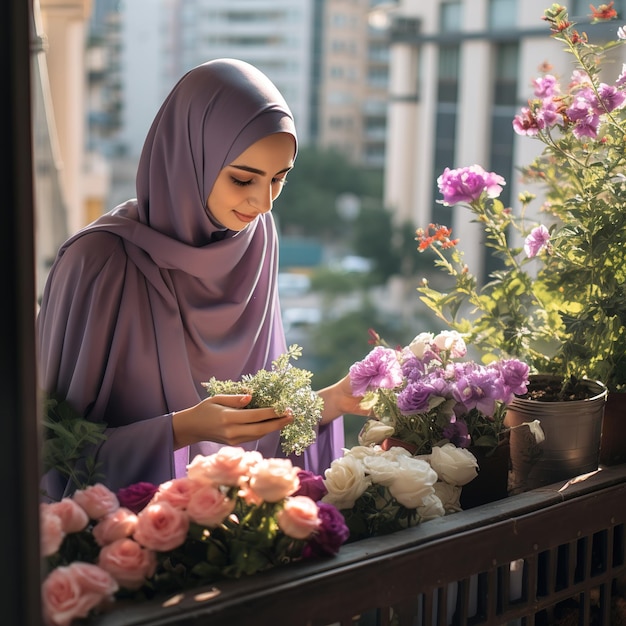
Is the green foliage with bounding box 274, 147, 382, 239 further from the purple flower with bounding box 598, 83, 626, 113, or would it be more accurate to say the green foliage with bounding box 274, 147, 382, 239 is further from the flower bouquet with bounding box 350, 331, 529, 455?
the flower bouquet with bounding box 350, 331, 529, 455

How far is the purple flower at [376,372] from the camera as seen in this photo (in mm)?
1550

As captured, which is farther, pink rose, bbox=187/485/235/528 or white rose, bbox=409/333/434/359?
white rose, bbox=409/333/434/359

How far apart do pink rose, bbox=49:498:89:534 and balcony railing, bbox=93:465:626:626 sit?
0.37ft

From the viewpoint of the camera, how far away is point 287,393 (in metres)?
1.48

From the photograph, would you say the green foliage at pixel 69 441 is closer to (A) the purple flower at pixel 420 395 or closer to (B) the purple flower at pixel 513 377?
(A) the purple flower at pixel 420 395

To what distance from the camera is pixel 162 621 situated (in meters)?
1.13

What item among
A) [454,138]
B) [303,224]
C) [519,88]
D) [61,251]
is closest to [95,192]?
[519,88]

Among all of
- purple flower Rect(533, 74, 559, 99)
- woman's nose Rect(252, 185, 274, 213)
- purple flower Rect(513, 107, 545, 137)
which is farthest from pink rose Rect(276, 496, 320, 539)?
purple flower Rect(533, 74, 559, 99)

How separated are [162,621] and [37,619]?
178mm

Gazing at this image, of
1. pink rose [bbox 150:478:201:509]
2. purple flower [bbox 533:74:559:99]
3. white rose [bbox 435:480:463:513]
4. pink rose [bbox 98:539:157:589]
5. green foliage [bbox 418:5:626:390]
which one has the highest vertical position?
purple flower [bbox 533:74:559:99]

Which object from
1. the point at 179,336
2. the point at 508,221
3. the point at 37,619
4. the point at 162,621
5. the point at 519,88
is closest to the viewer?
the point at 37,619

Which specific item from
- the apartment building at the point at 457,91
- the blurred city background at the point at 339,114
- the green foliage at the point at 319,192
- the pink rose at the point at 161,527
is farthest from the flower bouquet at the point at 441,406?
the green foliage at the point at 319,192

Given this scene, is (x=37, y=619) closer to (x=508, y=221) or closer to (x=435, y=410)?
(x=435, y=410)

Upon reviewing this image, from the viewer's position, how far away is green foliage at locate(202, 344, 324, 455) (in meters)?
1.47
